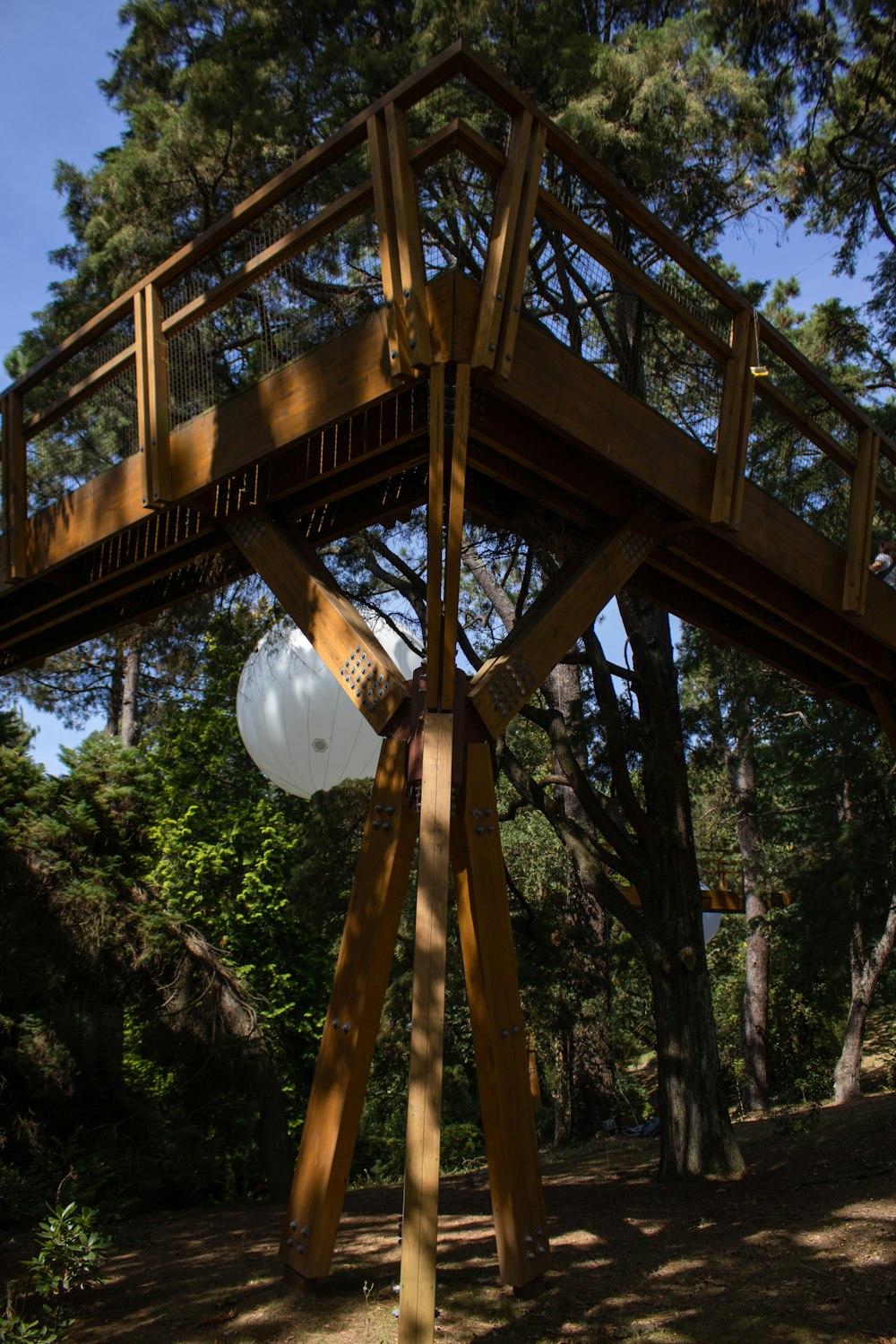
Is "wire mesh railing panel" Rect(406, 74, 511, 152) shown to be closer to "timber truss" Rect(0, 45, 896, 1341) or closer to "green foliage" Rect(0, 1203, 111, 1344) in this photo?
"timber truss" Rect(0, 45, 896, 1341)

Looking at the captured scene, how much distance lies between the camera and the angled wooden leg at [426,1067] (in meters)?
3.63

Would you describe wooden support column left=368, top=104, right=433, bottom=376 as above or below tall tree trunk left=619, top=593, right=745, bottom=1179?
above

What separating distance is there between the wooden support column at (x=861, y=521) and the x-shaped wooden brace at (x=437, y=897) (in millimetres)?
2356

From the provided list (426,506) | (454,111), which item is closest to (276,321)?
(454,111)

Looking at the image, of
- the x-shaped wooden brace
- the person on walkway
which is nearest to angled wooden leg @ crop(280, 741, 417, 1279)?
the x-shaped wooden brace

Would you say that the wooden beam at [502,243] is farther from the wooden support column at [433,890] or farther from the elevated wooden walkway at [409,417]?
the wooden support column at [433,890]

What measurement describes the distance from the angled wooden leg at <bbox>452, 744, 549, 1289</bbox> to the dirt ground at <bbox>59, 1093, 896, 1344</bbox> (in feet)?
0.96

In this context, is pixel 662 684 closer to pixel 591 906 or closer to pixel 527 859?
pixel 591 906

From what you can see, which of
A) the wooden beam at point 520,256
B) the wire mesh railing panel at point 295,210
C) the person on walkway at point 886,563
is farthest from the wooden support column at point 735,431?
the wire mesh railing panel at point 295,210

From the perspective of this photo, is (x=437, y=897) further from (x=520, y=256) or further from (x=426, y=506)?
(x=520, y=256)

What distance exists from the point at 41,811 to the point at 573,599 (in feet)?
19.0

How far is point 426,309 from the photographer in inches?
166

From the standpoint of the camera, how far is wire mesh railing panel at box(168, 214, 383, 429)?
19.1 feet

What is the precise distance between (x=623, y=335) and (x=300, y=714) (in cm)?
393
